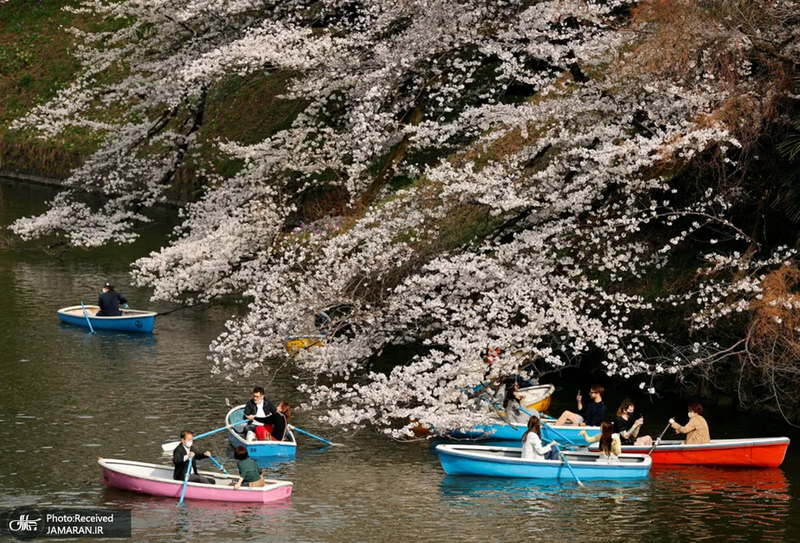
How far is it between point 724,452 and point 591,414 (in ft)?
9.62

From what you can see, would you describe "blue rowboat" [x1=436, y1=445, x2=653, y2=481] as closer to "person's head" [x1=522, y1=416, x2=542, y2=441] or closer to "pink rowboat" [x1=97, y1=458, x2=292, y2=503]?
"person's head" [x1=522, y1=416, x2=542, y2=441]

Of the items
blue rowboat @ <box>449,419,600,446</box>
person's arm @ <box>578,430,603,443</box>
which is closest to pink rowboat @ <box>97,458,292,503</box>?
blue rowboat @ <box>449,419,600,446</box>

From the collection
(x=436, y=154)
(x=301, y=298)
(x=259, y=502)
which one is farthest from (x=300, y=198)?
(x=259, y=502)

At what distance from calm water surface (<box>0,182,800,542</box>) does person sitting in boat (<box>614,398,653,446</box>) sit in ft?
2.33

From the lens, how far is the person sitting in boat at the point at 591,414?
2422cm

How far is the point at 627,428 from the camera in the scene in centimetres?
2355

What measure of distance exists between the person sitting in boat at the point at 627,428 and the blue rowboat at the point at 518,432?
0.61 meters

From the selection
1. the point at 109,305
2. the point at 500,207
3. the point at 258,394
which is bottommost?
the point at 258,394

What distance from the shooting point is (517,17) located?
94.8ft

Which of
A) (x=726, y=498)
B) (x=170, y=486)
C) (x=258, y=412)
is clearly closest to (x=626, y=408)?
(x=726, y=498)

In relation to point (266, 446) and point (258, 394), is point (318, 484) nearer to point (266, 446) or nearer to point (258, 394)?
point (266, 446)

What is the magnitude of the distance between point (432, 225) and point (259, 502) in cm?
1061

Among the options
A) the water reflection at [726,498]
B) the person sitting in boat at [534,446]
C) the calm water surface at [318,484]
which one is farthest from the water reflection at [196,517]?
the water reflection at [726,498]

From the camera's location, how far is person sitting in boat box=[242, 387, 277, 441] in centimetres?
2350
